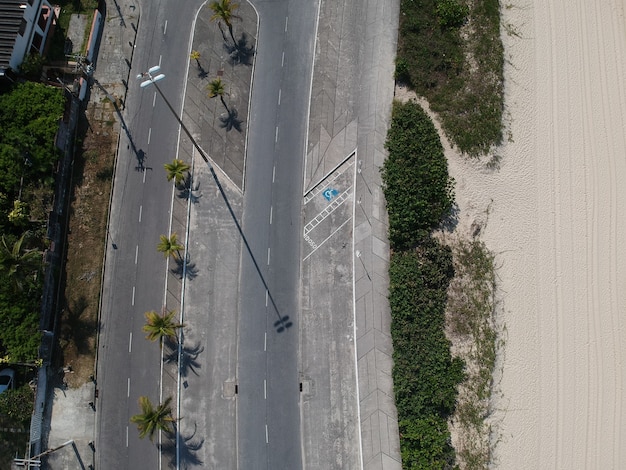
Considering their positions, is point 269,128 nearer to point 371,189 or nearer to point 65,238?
point 371,189

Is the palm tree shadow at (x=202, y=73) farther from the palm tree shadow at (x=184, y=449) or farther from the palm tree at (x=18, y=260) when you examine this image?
the palm tree shadow at (x=184, y=449)

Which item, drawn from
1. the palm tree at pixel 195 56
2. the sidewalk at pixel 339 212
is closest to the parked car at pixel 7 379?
the sidewalk at pixel 339 212

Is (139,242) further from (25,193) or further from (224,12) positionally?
(224,12)

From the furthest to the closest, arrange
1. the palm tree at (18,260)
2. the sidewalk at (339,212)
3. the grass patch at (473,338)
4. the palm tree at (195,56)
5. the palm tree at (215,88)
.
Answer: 1. the palm tree at (195,56)
2. the palm tree at (215,88)
3. the grass patch at (473,338)
4. the sidewalk at (339,212)
5. the palm tree at (18,260)

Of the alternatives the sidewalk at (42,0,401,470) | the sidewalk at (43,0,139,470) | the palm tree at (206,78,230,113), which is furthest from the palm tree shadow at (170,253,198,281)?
the palm tree at (206,78,230,113)

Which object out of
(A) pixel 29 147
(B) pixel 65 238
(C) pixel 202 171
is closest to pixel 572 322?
(C) pixel 202 171

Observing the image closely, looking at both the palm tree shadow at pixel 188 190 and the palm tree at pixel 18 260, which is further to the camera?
the palm tree shadow at pixel 188 190
